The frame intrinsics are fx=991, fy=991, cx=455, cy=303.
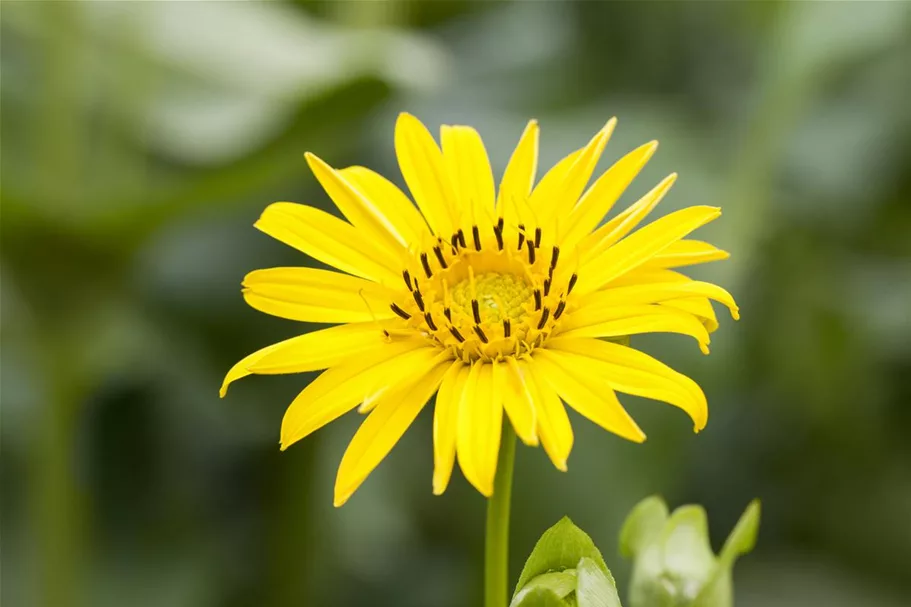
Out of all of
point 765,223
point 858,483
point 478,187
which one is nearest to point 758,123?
point 765,223

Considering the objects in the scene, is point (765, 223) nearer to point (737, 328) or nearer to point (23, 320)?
point (737, 328)

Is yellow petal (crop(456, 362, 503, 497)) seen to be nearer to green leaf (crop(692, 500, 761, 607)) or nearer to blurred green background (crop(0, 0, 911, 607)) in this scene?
green leaf (crop(692, 500, 761, 607))

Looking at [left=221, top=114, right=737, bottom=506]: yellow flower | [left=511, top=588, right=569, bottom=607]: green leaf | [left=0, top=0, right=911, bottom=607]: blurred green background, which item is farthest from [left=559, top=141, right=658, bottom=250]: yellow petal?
[left=0, top=0, right=911, bottom=607]: blurred green background

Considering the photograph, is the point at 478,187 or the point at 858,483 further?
the point at 858,483

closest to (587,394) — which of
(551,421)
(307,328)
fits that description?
(551,421)

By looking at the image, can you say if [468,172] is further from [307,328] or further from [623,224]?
[307,328]

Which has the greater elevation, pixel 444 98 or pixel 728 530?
pixel 444 98
